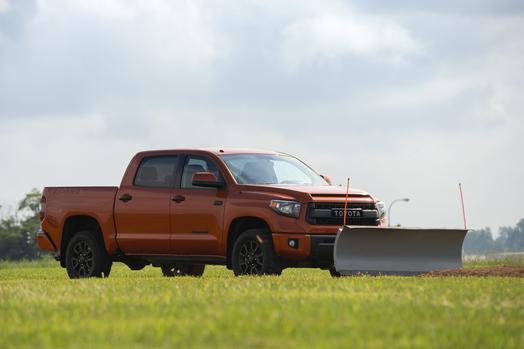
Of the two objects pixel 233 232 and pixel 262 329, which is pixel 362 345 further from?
pixel 233 232

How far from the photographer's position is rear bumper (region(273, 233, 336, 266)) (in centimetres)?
A: 1677

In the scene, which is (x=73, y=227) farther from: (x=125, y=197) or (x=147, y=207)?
(x=147, y=207)

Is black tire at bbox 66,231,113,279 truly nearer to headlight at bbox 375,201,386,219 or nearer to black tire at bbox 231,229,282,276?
black tire at bbox 231,229,282,276

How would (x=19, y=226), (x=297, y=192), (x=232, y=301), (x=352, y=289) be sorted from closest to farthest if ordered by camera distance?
(x=232, y=301), (x=352, y=289), (x=297, y=192), (x=19, y=226)

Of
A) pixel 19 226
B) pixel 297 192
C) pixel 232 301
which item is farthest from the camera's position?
pixel 19 226

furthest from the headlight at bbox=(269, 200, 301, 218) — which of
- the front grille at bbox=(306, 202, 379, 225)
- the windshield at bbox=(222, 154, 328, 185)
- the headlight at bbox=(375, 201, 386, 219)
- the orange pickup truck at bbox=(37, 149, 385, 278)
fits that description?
the headlight at bbox=(375, 201, 386, 219)

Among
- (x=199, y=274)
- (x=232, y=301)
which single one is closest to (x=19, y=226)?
(x=199, y=274)

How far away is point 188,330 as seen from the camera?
9352 mm

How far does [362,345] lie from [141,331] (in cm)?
187

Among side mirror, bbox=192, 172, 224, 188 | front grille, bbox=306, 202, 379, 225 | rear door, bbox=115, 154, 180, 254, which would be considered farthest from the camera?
rear door, bbox=115, 154, 180, 254

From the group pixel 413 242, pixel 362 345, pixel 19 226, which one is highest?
pixel 19 226

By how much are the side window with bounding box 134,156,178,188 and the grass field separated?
402cm

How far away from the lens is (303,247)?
16750 mm

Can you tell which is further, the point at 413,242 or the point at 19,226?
the point at 19,226
